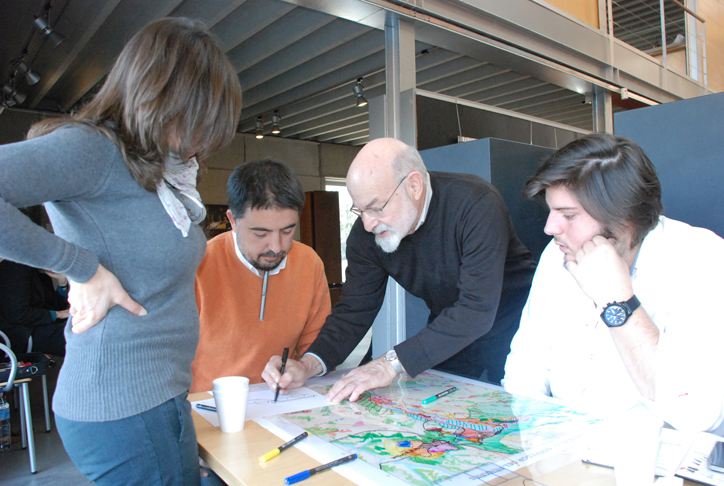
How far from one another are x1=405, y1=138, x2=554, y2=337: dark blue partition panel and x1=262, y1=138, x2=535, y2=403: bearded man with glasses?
0.83 metres

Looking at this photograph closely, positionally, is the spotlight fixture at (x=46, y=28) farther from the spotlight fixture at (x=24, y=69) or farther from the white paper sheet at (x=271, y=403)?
the white paper sheet at (x=271, y=403)

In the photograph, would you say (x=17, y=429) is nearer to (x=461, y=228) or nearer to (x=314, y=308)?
(x=314, y=308)

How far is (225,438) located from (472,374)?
106 centimetres

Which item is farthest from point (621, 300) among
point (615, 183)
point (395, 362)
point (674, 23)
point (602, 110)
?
point (674, 23)

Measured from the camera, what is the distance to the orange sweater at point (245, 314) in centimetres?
180

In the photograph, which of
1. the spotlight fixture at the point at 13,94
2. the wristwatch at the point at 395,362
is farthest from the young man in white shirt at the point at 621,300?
the spotlight fixture at the point at 13,94

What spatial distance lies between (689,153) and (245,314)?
1664mm

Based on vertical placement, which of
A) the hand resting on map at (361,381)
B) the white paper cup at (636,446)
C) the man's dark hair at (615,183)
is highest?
the man's dark hair at (615,183)

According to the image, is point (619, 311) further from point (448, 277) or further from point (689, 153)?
point (689, 153)

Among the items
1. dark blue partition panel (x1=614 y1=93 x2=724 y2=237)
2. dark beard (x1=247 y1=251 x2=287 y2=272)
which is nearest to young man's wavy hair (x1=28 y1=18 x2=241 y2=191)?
dark beard (x1=247 y1=251 x2=287 y2=272)

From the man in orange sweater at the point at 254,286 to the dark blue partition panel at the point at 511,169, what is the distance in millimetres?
1207

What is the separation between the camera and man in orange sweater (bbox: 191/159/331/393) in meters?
1.75

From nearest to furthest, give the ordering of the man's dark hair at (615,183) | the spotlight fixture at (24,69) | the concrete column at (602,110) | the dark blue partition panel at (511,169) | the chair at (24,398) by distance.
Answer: the man's dark hair at (615,183)
the dark blue partition panel at (511,169)
the chair at (24,398)
the spotlight fixture at (24,69)
the concrete column at (602,110)

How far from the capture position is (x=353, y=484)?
0.88 meters
